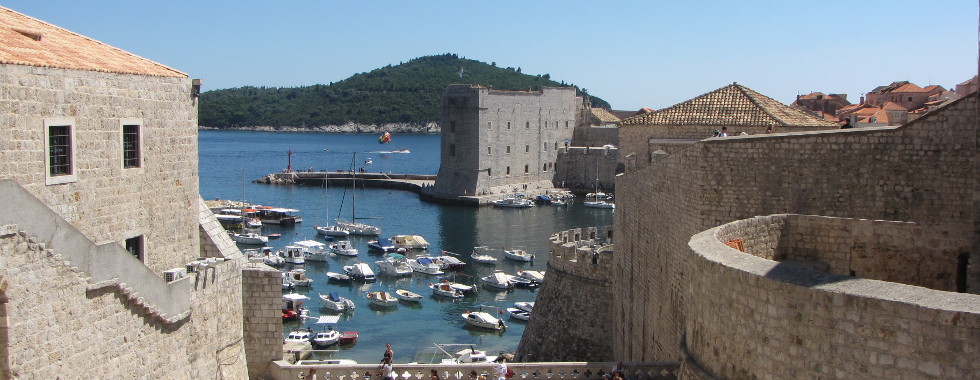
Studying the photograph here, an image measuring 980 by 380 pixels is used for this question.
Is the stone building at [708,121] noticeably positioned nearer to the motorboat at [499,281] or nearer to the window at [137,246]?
the window at [137,246]

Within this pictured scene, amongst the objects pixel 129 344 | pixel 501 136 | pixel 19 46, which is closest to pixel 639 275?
pixel 129 344

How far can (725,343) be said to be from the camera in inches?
273

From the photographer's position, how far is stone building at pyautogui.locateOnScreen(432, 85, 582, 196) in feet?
236

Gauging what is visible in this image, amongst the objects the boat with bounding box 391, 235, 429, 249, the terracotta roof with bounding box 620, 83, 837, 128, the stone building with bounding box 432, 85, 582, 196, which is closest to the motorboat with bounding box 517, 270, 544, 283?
the boat with bounding box 391, 235, 429, 249

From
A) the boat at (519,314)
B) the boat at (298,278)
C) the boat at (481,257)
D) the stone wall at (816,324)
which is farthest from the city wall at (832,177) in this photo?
the boat at (481,257)

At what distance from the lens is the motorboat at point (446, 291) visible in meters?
39.7

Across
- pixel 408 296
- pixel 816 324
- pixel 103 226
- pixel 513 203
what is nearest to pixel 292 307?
pixel 408 296

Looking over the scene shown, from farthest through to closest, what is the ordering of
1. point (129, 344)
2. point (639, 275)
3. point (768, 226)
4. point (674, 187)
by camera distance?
point (639, 275), point (674, 187), point (129, 344), point (768, 226)

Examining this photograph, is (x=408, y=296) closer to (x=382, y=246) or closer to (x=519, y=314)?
(x=519, y=314)

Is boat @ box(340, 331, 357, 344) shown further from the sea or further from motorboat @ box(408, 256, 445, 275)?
motorboat @ box(408, 256, 445, 275)

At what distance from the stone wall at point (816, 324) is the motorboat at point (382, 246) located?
4384cm

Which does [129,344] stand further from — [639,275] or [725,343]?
[639,275]

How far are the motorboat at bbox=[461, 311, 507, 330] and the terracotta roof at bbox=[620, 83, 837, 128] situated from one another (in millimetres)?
16472

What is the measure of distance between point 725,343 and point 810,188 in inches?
190
